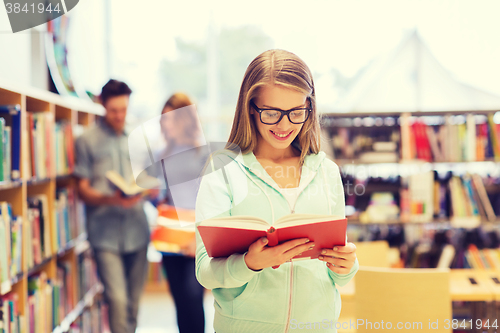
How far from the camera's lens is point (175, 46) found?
15.3ft

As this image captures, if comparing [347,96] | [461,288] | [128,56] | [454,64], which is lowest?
[461,288]

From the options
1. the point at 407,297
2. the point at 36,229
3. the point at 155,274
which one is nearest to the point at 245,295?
the point at 407,297

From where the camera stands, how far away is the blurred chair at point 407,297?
1797 millimetres

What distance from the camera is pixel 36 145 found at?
2.01 meters

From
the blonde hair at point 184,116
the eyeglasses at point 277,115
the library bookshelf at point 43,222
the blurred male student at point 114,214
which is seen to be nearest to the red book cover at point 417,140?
the blonde hair at point 184,116

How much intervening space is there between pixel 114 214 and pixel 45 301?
0.56 m

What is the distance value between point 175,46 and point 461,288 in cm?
375

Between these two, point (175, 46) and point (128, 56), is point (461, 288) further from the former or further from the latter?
point (128, 56)

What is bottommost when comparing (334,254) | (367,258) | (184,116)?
(367,258)

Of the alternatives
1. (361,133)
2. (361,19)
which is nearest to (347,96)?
(361,19)

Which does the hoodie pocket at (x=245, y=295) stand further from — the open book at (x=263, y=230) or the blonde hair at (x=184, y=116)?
the blonde hair at (x=184, y=116)

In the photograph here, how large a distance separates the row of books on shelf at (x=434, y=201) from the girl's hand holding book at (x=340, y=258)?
190 centimetres

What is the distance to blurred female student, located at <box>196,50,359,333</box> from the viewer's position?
107 cm

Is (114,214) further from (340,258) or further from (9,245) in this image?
(340,258)
